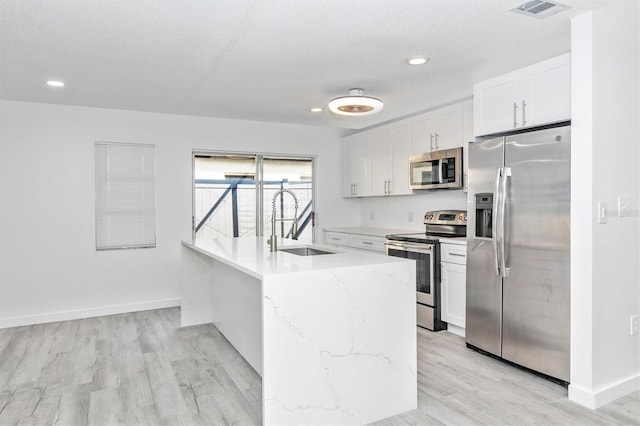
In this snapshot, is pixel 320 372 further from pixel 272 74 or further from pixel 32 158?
pixel 32 158

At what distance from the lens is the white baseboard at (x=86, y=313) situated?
14.3 feet

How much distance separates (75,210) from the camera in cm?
466

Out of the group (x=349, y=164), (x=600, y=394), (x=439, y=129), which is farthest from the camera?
(x=349, y=164)

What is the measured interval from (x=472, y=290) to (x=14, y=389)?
3332 millimetres

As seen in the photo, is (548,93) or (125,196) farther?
(125,196)

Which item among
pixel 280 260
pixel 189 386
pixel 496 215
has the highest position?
pixel 496 215

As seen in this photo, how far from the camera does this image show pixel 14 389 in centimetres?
280

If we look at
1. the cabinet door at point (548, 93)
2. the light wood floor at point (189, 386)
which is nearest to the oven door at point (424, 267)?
the light wood floor at point (189, 386)

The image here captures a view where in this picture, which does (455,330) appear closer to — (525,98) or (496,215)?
(496,215)

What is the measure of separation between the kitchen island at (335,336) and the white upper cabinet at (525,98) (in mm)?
1529

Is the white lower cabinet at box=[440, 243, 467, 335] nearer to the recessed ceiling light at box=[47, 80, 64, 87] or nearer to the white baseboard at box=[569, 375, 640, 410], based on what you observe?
the white baseboard at box=[569, 375, 640, 410]

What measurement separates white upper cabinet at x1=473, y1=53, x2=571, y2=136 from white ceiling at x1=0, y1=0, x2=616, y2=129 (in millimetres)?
139

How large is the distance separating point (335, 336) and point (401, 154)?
3.21m

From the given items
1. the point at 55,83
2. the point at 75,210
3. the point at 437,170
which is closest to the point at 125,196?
the point at 75,210
